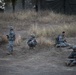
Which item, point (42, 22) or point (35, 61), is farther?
point (42, 22)

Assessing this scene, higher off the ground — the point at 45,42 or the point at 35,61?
the point at 45,42

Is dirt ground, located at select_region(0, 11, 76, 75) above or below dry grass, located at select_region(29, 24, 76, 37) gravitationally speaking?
below

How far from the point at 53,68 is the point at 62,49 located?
10.6 ft

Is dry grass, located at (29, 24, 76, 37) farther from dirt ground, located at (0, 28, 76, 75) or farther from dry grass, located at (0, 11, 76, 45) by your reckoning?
dirt ground, located at (0, 28, 76, 75)

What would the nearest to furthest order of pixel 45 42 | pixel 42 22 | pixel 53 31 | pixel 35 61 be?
pixel 35 61 → pixel 45 42 → pixel 53 31 → pixel 42 22

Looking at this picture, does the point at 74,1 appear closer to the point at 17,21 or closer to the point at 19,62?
the point at 17,21

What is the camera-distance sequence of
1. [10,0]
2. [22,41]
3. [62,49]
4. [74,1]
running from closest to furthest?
[62,49] → [22,41] → [74,1] → [10,0]

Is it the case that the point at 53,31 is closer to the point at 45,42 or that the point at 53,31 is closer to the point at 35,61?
the point at 45,42

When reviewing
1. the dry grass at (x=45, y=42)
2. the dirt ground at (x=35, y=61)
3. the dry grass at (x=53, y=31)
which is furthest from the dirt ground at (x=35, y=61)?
the dry grass at (x=53, y=31)

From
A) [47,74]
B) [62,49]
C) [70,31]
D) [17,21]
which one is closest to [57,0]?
[17,21]

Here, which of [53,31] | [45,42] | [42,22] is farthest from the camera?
[42,22]

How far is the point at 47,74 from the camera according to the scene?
11.5 meters

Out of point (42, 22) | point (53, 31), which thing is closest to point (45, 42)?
point (53, 31)

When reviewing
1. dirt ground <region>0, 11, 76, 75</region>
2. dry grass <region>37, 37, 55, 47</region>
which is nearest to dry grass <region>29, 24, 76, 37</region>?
Result: dirt ground <region>0, 11, 76, 75</region>
